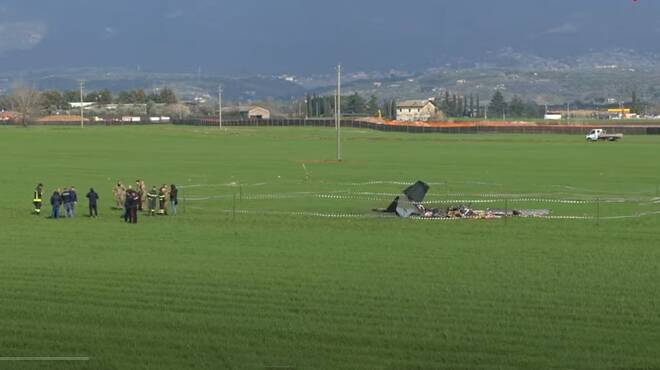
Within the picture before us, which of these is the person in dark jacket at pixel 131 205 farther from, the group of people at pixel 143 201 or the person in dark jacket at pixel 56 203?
the person in dark jacket at pixel 56 203

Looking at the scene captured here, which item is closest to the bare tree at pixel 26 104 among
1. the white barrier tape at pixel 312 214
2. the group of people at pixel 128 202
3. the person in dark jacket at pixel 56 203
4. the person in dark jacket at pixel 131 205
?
the group of people at pixel 128 202

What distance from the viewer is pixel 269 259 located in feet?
90.3

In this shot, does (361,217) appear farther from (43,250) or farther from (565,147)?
(565,147)

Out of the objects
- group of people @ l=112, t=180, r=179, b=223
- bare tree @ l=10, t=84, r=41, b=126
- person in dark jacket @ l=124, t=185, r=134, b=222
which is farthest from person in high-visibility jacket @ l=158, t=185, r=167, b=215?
bare tree @ l=10, t=84, r=41, b=126

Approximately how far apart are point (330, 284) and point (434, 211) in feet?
45.6

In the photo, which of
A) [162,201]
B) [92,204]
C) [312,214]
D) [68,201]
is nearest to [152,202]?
[162,201]

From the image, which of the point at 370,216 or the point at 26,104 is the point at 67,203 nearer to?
the point at 370,216

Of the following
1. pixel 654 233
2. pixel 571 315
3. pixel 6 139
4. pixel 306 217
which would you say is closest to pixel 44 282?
pixel 571 315

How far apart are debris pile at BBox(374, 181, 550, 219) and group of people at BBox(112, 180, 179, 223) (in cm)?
694

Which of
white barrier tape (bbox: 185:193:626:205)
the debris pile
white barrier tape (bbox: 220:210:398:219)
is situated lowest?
white barrier tape (bbox: 220:210:398:219)

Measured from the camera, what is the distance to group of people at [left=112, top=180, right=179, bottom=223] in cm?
3541

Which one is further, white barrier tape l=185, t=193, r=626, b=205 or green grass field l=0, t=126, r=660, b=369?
white barrier tape l=185, t=193, r=626, b=205

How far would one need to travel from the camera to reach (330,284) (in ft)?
78.0

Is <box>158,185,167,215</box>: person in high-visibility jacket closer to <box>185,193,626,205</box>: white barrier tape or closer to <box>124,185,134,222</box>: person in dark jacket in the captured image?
<box>124,185,134,222</box>: person in dark jacket
